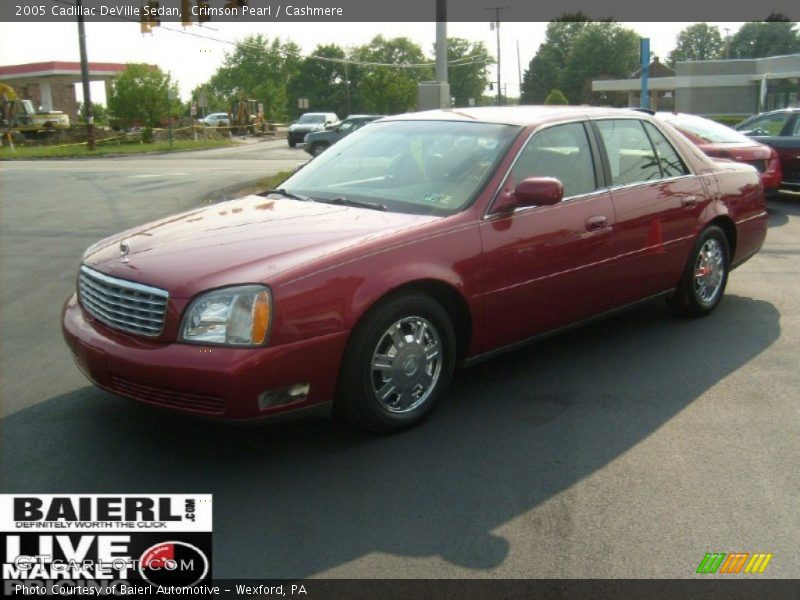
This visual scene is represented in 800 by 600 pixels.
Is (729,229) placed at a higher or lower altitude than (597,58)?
lower

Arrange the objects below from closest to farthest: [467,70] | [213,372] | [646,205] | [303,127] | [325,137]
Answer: [213,372] < [646,205] < [325,137] < [303,127] < [467,70]

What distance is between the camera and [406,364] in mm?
4500

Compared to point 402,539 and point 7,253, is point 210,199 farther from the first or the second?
point 402,539

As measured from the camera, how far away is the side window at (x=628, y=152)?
5.85 meters

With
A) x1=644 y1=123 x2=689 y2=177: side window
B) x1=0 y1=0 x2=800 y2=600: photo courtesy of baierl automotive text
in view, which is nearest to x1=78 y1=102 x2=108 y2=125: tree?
x1=0 y1=0 x2=800 y2=600: photo courtesy of baierl automotive text

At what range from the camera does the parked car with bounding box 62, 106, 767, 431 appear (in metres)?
3.98

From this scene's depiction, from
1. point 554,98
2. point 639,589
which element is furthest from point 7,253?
point 554,98

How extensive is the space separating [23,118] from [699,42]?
121170mm

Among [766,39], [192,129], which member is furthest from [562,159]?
[766,39]

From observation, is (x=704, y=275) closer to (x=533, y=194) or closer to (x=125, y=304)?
(x=533, y=194)

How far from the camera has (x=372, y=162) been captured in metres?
5.58

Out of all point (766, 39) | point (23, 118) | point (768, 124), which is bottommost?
point (768, 124)

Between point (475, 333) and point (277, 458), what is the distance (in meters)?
1.29

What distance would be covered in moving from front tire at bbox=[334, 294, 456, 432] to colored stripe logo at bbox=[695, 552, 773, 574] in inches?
66.4
